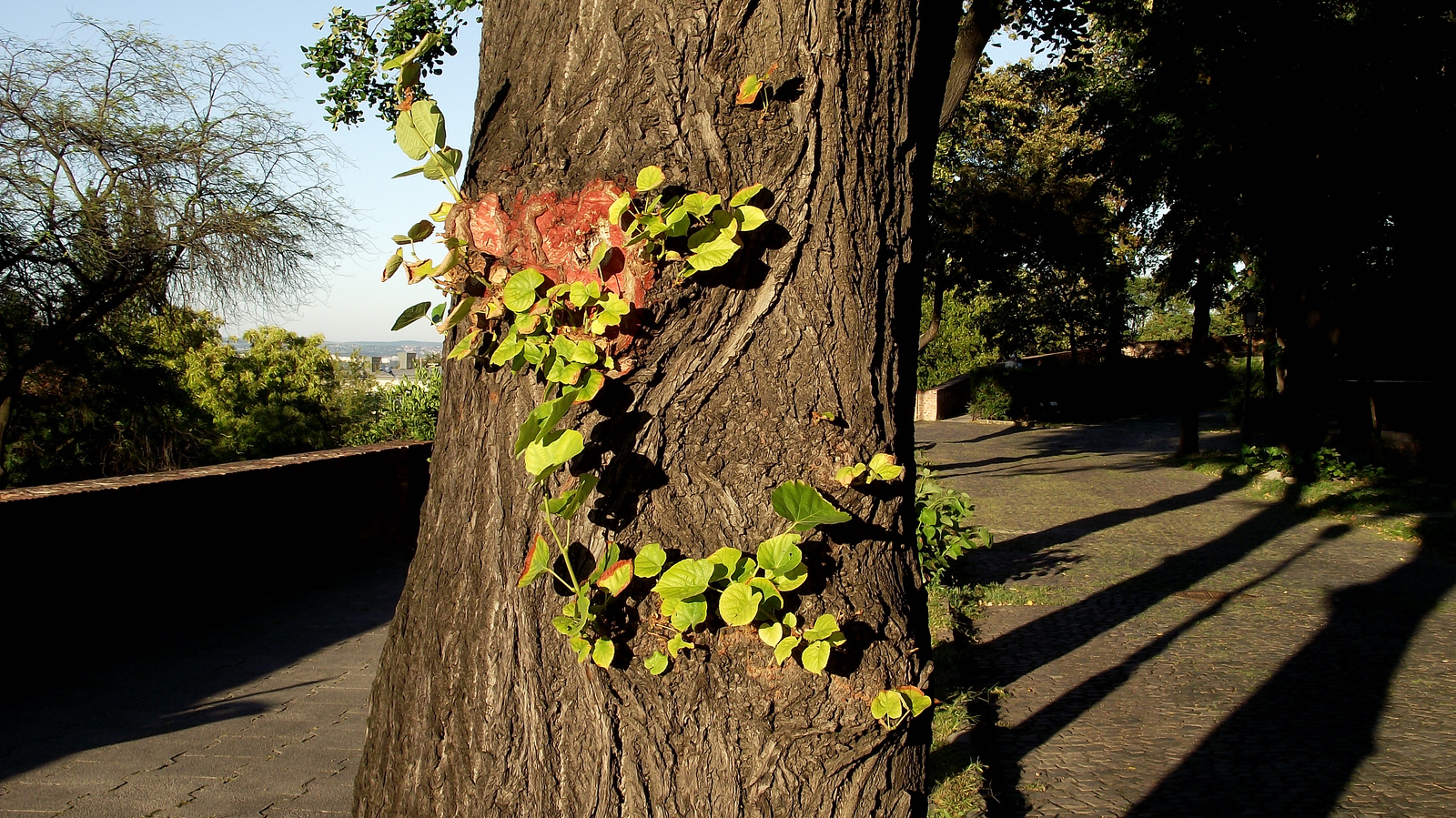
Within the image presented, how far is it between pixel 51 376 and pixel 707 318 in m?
11.8

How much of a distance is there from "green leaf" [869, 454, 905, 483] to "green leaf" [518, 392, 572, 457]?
506 mm

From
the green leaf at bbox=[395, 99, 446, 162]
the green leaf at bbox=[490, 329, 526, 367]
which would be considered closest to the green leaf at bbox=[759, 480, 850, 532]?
the green leaf at bbox=[490, 329, 526, 367]

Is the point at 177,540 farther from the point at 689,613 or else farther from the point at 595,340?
the point at 689,613

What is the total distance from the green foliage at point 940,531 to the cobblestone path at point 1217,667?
596 millimetres

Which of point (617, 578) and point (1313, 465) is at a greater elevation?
point (617, 578)

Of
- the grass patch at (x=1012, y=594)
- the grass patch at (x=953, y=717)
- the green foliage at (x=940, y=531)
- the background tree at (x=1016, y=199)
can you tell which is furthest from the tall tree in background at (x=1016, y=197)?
the grass patch at (x=953, y=717)

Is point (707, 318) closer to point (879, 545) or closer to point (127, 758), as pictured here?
point (879, 545)

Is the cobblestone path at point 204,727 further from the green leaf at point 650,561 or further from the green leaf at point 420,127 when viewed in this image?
the green leaf at point 420,127

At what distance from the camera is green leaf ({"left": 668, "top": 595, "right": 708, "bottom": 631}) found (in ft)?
4.90

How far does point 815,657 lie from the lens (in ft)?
4.99

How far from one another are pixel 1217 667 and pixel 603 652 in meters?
6.78

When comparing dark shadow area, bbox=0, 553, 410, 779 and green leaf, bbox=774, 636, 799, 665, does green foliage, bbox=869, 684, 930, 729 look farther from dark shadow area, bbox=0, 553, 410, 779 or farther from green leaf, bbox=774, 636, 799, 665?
dark shadow area, bbox=0, 553, 410, 779

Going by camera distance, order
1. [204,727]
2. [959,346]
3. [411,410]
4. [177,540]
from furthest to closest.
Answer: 1. [959,346]
2. [411,410]
3. [177,540]
4. [204,727]

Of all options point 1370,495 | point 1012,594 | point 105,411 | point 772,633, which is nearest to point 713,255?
point 772,633
